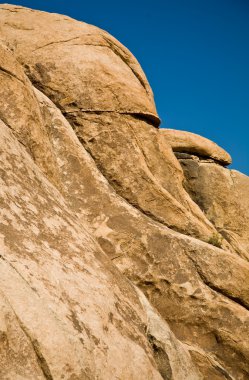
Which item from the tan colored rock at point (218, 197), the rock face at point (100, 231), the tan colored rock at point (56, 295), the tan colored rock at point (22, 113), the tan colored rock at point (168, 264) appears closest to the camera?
the tan colored rock at point (56, 295)

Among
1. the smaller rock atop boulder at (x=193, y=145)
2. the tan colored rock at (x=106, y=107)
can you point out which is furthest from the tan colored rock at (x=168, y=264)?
the smaller rock atop boulder at (x=193, y=145)

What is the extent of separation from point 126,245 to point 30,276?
6.45 m

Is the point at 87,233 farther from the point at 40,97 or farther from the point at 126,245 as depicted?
the point at 40,97

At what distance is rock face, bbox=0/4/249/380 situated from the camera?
209 inches

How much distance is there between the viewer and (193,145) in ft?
76.5

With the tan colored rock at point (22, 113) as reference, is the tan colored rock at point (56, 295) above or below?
below

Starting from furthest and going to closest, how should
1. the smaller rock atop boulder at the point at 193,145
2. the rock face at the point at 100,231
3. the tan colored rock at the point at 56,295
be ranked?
the smaller rock atop boulder at the point at 193,145 < the rock face at the point at 100,231 < the tan colored rock at the point at 56,295

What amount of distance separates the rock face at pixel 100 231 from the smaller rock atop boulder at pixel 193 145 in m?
0.22

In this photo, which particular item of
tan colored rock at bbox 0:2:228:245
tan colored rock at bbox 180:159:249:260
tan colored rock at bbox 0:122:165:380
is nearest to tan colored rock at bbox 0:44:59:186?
tan colored rock at bbox 0:122:165:380

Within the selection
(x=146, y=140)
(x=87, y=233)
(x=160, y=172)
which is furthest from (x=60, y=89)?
(x=87, y=233)

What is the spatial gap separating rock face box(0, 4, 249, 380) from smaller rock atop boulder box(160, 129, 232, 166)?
0.72ft

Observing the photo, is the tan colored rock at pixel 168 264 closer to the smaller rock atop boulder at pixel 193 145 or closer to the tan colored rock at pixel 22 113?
the tan colored rock at pixel 22 113

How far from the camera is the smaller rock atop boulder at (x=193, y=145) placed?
75.5 ft

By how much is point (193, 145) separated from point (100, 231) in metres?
13.0
